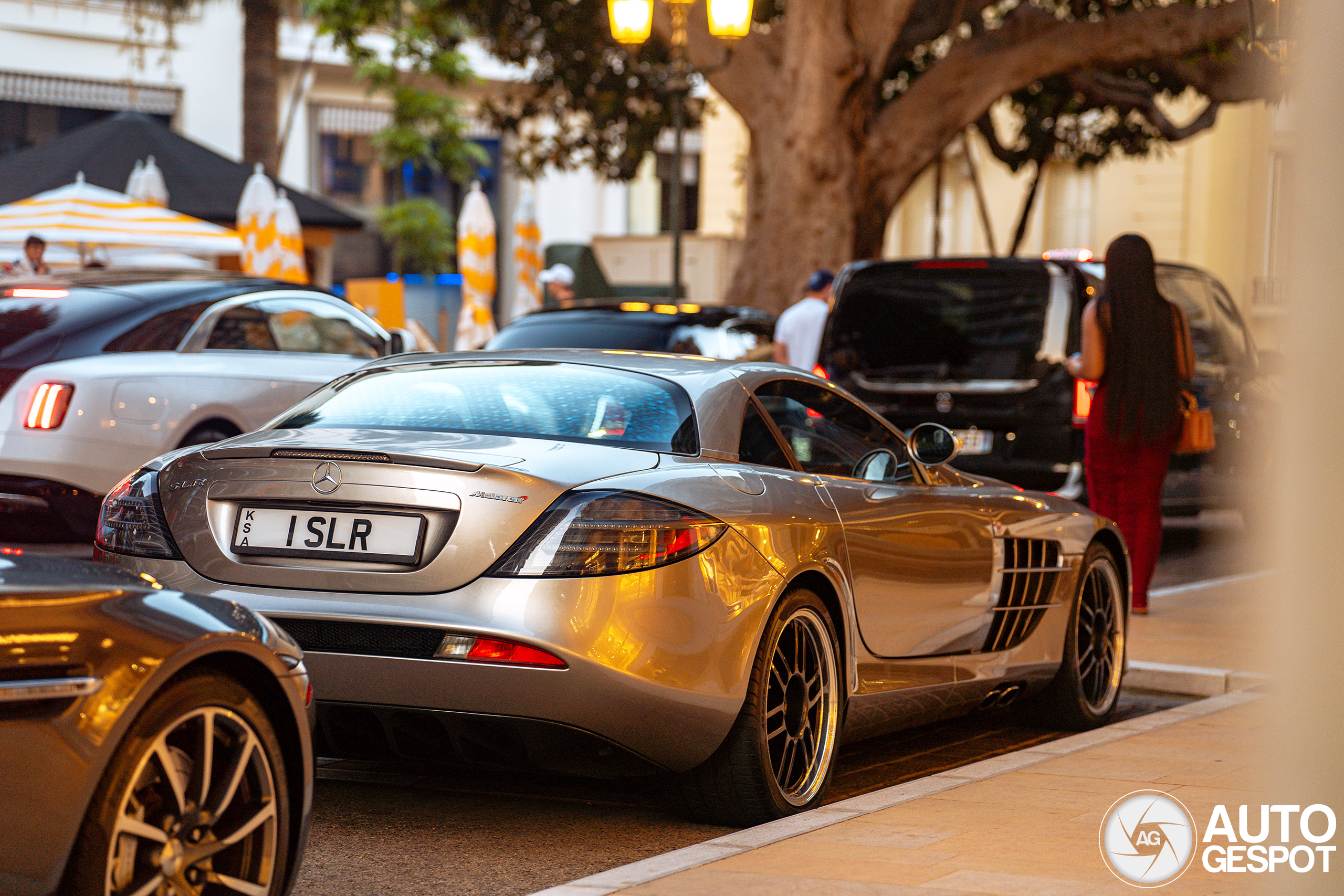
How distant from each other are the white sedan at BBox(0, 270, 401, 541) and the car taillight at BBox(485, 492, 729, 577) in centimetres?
296

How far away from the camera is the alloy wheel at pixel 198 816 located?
3.37m

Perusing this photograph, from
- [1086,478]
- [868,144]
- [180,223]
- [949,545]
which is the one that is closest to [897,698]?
[949,545]

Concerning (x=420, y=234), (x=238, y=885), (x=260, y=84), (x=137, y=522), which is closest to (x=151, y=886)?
(x=238, y=885)

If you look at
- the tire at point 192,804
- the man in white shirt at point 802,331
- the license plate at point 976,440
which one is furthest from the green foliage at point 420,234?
the tire at point 192,804

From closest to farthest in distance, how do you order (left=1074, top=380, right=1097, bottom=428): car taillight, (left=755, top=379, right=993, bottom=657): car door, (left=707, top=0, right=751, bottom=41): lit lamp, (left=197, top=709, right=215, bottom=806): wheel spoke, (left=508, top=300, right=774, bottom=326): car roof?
(left=197, top=709, right=215, bottom=806): wheel spoke < (left=755, top=379, right=993, bottom=657): car door < (left=1074, top=380, right=1097, bottom=428): car taillight < (left=508, top=300, right=774, bottom=326): car roof < (left=707, top=0, right=751, bottom=41): lit lamp

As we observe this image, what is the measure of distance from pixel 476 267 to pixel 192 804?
1719 cm

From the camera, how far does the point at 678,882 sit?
4188 millimetres

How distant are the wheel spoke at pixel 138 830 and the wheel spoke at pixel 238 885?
0.59 ft

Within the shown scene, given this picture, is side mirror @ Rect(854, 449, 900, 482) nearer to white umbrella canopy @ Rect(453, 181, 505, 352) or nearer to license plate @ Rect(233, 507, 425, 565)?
license plate @ Rect(233, 507, 425, 565)

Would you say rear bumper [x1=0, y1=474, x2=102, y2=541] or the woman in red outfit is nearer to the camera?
rear bumper [x1=0, y1=474, x2=102, y2=541]

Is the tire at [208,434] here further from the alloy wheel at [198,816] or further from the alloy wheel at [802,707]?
the alloy wheel at [198,816]

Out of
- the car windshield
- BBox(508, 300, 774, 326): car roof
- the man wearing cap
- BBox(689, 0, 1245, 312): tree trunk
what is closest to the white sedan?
BBox(508, 300, 774, 326): car roof

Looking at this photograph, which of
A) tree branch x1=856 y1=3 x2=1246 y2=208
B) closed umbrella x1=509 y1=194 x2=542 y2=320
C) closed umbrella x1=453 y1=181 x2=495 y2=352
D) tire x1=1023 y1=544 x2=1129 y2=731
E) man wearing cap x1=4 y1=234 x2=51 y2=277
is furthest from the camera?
closed umbrella x1=509 y1=194 x2=542 y2=320

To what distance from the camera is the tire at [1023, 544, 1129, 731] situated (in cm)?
689
